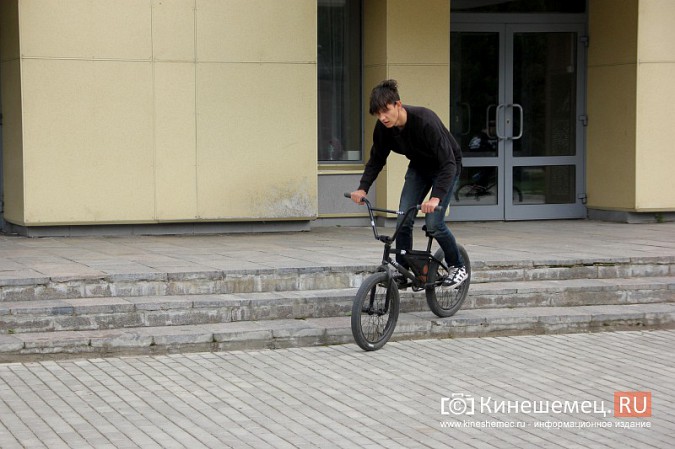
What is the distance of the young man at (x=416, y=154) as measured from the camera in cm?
770

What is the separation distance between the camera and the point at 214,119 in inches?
465

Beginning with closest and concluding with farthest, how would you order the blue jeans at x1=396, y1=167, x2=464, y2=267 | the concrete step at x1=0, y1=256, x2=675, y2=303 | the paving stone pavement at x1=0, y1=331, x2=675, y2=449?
the paving stone pavement at x1=0, y1=331, x2=675, y2=449, the blue jeans at x1=396, y1=167, x2=464, y2=267, the concrete step at x1=0, y1=256, x2=675, y2=303

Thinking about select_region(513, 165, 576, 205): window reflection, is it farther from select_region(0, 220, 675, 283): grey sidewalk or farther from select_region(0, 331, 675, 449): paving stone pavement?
select_region(0, 331, 675, 449): paving stone pavement

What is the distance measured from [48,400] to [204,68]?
6112 millimetres

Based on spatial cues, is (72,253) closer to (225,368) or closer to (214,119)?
(214,119)

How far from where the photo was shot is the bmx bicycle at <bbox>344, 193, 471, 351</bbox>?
7.55 m

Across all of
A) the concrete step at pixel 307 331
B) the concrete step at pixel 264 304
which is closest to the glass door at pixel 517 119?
the concrete step at pixel 264 304

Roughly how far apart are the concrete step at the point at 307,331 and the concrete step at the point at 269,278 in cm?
56

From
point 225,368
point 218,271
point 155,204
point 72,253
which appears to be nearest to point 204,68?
point 155,204

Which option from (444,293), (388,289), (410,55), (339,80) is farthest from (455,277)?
(339,80)

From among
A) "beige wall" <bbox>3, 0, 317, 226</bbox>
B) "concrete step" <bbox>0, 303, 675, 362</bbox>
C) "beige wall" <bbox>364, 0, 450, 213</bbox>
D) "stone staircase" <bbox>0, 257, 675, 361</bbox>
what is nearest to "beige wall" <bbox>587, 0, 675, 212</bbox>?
"beige wall" <bbox>364, 0, 450, 213</bbox>

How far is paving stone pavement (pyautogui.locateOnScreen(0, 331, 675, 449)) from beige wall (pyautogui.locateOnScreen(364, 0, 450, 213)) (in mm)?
4987

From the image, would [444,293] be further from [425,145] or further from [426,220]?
[425,145]

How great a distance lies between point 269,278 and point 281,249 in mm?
1731
